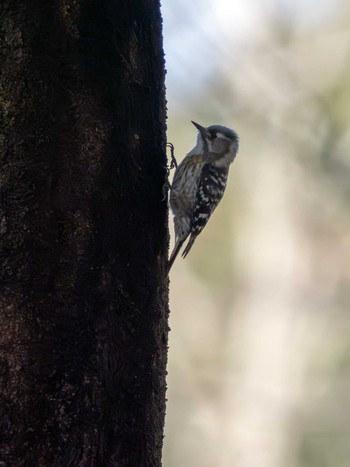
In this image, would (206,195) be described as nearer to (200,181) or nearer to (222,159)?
(200,181)

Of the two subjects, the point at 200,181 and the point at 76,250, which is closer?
the point at 76,250

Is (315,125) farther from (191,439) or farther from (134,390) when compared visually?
(134,390)

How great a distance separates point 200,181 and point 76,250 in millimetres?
2664

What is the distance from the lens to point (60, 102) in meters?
2.23

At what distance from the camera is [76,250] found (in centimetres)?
214

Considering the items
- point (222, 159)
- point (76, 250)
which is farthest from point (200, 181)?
point (76, 250)

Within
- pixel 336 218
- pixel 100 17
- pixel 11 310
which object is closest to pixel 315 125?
pixel 336 218

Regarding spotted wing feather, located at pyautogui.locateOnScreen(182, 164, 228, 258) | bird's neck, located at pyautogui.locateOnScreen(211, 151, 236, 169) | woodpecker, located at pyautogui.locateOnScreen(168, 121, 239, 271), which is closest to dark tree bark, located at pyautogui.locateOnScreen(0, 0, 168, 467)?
woodpecker, located at pyautogui.locateOnScreen(168, 121, 239, 271)

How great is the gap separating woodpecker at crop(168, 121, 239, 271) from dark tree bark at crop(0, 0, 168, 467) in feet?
5.99

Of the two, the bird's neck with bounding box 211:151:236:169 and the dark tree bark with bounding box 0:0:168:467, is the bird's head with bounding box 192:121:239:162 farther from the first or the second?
the dark tree bark with bounding box 0:0:168:467

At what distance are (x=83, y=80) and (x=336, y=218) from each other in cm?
524

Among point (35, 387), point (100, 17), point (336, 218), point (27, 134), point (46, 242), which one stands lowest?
point (35, 387)

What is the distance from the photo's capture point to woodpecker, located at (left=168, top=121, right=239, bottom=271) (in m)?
4.54

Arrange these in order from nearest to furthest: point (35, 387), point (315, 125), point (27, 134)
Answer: point (35, 387)
point (27, 134)
point (315, 125)
